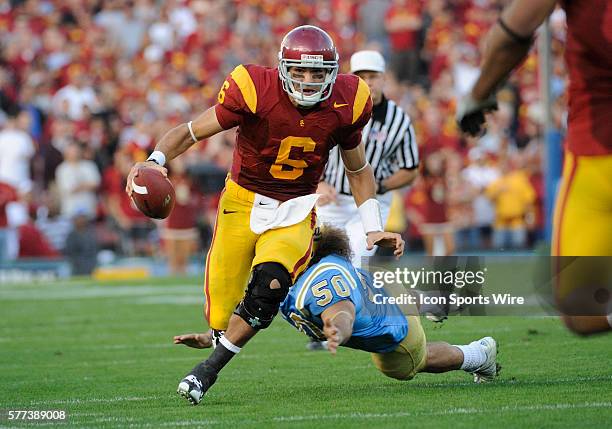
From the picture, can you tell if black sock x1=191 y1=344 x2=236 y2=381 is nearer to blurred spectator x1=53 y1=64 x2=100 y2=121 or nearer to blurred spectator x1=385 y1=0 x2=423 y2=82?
blurred spectator x1=53 y1=64 x2=100 y2=121

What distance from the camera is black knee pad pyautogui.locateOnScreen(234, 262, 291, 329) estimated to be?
5.40 m

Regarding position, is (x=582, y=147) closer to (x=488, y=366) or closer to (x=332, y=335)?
(x=332, y=335)

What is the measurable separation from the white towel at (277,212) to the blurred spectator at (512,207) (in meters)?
10.1

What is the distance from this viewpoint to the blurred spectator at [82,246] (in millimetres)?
14727

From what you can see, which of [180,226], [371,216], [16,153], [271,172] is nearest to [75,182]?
[16,153]

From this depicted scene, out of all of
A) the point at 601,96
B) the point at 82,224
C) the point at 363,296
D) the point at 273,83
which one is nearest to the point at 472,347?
the point at 363,296

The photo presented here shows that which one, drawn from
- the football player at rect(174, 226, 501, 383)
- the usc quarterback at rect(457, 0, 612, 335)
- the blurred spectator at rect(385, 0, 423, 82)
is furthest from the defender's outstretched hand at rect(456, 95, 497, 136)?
the blurred spectator at rect(385, 0, 423, 82)

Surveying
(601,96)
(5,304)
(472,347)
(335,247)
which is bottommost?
(5,304)

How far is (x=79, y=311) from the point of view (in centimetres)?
1085

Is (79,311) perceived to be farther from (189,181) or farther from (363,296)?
(363,296)

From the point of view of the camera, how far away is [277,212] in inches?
231

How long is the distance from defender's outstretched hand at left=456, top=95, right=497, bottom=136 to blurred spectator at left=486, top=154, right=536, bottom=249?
11.8 m

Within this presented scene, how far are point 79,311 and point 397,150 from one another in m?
4.12

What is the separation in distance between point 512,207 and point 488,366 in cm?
998
